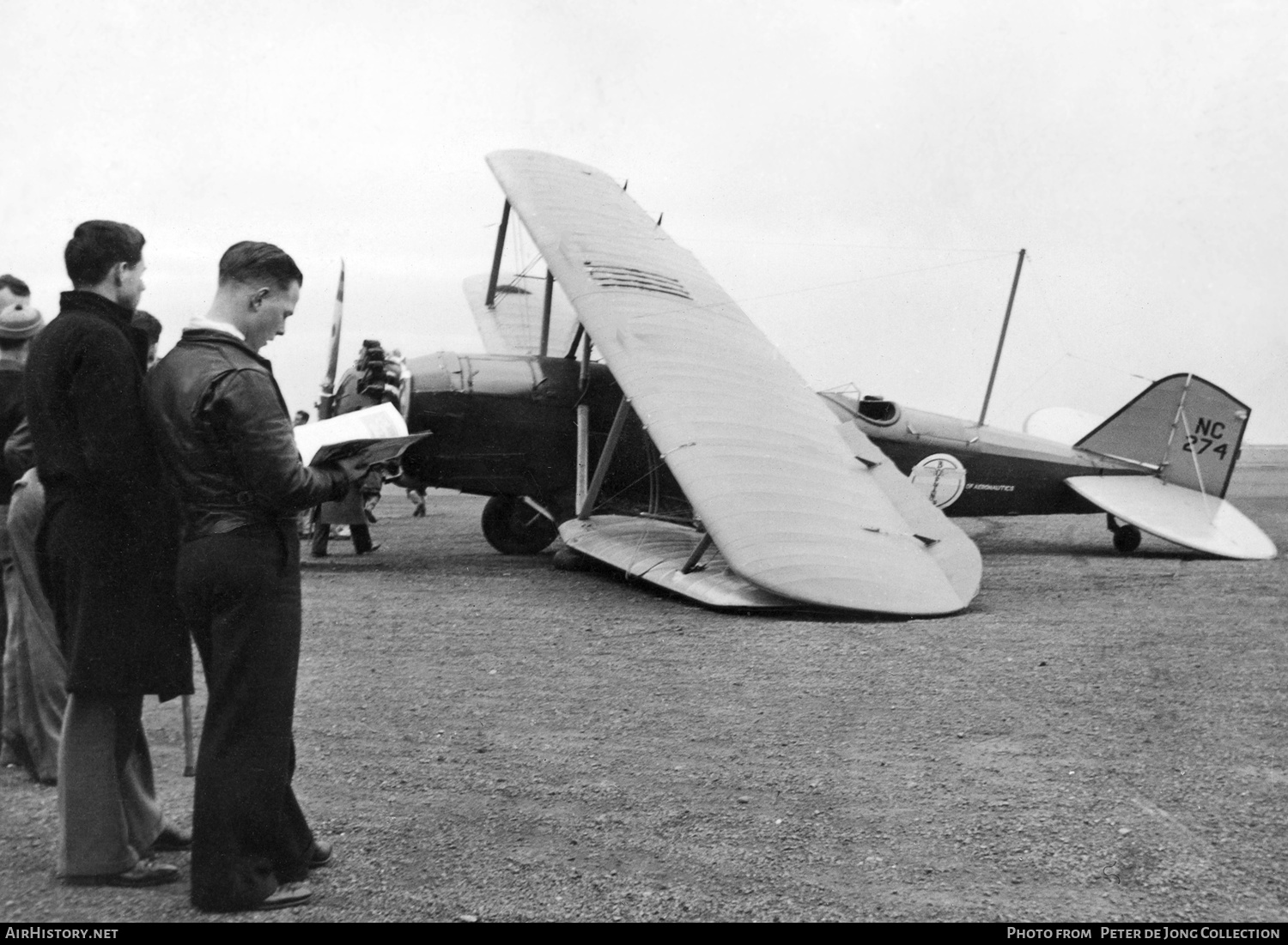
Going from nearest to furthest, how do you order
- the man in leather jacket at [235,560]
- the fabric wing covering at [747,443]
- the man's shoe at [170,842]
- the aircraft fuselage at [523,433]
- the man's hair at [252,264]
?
the man in leather jacket at [235,560] → the man's hair at [252,264] → the man's shoe at [170,842] → the fabric wing covering at [747,443] → the aircraft fuselage at [523,433]

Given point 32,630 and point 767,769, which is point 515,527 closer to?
point 767,769

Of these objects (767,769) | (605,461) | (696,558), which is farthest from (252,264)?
(605,461)

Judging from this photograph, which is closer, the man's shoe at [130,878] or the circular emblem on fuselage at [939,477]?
the man's shoe at [130,878]

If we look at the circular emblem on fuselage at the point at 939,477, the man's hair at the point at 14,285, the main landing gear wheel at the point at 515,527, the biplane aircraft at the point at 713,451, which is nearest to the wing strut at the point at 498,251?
the biplane aircraft at the point at 713,451

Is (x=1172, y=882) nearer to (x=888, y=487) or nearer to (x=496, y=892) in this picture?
(x=496, y=892)

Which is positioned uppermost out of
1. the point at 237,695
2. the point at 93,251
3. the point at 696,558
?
the point at 93,251

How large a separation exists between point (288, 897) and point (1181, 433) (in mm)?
13137

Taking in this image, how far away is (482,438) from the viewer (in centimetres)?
1156

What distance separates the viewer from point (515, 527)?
501 inches

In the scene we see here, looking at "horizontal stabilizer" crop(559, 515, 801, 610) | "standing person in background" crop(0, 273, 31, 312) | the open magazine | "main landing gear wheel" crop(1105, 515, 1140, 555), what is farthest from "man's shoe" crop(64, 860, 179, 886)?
"main landing gear wheel" crop(1105, 515, 1140, 555)

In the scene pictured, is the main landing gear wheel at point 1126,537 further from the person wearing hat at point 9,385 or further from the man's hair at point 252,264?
the man's hair at point 252,264

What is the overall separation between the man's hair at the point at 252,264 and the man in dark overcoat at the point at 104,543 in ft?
1.47

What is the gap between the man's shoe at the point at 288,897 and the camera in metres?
3.17

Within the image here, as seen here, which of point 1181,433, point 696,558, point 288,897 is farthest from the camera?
point 1181,433
